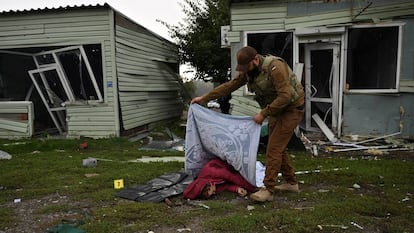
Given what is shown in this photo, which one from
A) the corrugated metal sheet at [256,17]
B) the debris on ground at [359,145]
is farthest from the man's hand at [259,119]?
the corrugated metal sheet at [256,17]

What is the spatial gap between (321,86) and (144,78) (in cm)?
532

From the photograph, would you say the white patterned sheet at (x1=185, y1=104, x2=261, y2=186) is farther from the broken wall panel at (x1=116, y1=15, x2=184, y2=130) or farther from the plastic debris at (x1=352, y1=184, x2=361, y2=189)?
the broken wall panel at (x1=116, y1=15, x2=184, y2=130)

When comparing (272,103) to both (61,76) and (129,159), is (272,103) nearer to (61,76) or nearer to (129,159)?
(129,159)

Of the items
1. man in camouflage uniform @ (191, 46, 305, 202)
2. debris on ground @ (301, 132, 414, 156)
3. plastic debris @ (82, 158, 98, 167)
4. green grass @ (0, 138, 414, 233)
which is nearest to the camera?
green grass @ (0, 138, 414, 233)

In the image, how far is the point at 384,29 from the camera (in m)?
8.05

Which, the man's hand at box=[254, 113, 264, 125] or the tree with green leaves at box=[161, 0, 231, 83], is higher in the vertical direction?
the tree with green leaves at box=[161, 0, 231, 83]

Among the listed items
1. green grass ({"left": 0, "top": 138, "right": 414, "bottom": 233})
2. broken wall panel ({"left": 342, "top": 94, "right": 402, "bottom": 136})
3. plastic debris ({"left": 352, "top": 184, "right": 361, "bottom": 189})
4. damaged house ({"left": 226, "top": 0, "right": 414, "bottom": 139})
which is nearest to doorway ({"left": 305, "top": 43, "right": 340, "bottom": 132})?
damaged house ({"left": 226, "top": 0, "right": 414, "bottom": 139})

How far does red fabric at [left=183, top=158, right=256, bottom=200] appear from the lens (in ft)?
13.8

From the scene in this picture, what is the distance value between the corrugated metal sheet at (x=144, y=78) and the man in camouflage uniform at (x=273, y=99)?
5.98 m

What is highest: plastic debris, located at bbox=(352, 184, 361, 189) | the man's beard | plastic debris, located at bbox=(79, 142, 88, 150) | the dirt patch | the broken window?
the broken window

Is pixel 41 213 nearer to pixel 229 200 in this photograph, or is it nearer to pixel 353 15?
pixel 229 200

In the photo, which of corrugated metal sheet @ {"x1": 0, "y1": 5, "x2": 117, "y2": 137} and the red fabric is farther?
corrugated metal sheet @ {"x1": 0, "y1": 5, "x2": 117, "y2": 137}

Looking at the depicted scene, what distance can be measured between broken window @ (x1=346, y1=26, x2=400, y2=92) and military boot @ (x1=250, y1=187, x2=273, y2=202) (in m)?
5.19

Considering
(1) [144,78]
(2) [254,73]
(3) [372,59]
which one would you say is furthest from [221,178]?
(1) [144,78]
